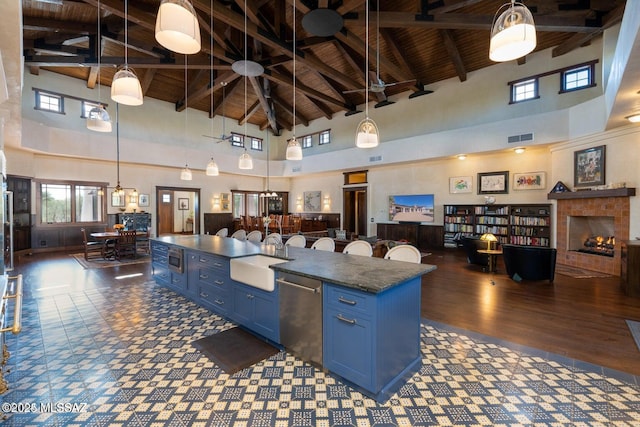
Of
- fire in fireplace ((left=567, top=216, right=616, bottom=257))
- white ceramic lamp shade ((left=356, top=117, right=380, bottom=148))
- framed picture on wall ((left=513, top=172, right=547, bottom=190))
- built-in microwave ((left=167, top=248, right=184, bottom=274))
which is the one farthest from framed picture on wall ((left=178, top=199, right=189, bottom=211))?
fire in fireplace ((left=567, top=216, right=616, bottom=257))

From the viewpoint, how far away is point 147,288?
16.4 ft

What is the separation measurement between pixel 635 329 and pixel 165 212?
14.3m

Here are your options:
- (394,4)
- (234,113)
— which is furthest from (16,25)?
(234,113)

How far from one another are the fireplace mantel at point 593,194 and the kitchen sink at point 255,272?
709cm

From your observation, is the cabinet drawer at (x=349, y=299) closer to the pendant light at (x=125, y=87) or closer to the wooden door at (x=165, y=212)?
the pendant light at (x=125, y=87)

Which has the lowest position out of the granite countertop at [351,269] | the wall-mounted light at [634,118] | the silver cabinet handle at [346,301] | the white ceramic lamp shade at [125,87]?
the silver cabinet handle at [346,301]

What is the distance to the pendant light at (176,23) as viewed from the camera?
1921mm

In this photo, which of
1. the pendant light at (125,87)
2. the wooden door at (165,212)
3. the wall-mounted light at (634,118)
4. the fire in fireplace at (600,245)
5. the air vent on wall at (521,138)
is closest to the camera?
the pendant light at (125,87)

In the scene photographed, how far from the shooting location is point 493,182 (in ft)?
28.7

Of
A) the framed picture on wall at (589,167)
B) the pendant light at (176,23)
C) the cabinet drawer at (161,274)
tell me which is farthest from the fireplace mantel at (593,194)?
the cabinet drawer at (161,274)

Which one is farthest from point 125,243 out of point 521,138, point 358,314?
point 521,138

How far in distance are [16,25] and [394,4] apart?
7512 mm

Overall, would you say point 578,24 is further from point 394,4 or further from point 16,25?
point 16,25

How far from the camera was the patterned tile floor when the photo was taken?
1924 millimetres
